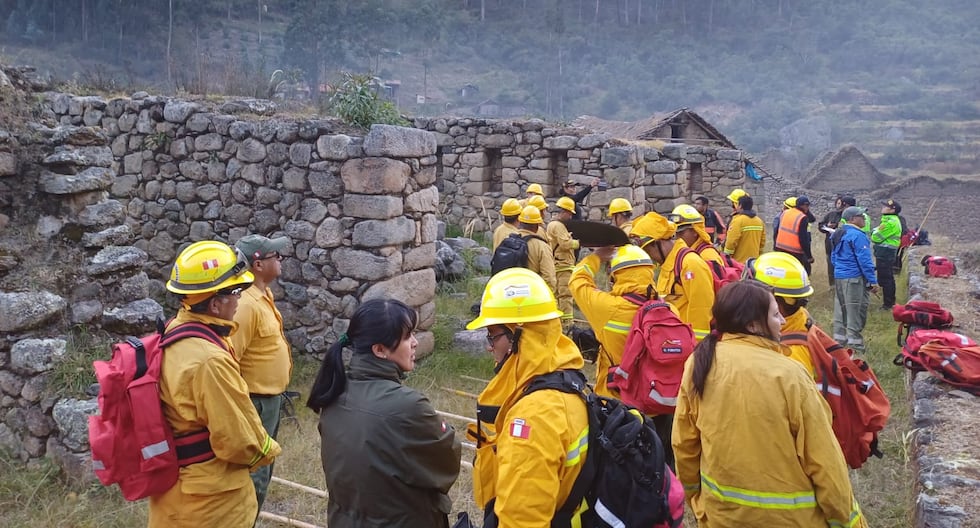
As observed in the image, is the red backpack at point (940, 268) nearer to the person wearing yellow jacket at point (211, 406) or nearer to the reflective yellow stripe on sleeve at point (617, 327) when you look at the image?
the reflective yellow stripe on sleeve at point (617, 327)

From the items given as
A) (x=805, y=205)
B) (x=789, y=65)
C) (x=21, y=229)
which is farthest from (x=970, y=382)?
(x=789, y=65)

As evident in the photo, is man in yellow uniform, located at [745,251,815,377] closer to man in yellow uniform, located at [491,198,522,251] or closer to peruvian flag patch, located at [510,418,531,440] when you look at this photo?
peruvian flag patch, located at [510,418,531,440]

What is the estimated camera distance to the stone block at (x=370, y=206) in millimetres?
6630

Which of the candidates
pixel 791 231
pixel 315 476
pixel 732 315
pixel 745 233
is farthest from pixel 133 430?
pixel 791 231

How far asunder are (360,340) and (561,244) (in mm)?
5350

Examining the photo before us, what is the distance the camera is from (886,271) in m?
10.5

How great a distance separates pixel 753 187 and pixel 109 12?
29.5 metres

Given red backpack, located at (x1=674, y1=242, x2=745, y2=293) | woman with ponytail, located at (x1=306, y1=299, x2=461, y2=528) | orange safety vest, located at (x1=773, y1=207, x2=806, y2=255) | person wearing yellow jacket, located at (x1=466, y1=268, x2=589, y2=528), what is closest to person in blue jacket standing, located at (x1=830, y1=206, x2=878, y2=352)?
orange safety vest, located at (x1=773, y1=207, x2=806, y2=255)

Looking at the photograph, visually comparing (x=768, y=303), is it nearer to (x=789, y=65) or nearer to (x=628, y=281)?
(x=628, y=281)

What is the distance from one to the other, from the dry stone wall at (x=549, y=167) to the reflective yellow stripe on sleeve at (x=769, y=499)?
8578 millimetres

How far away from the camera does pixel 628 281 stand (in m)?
4.32

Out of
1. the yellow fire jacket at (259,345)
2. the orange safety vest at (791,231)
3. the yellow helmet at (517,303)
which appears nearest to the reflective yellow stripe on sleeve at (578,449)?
the yellow helmet at (517,303)

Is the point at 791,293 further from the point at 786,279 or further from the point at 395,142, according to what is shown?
the point at 395,142

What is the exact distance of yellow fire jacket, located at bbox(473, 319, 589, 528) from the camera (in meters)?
2.26
